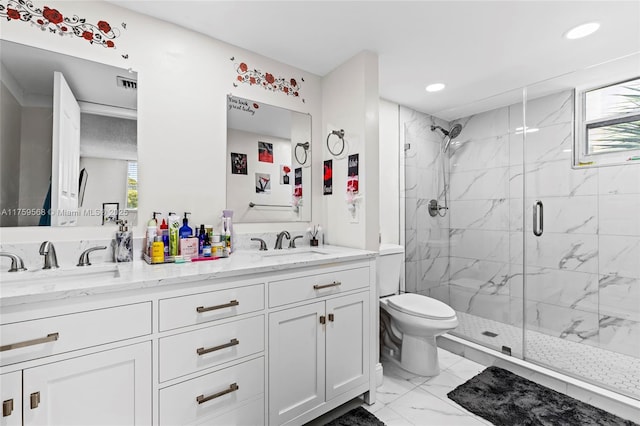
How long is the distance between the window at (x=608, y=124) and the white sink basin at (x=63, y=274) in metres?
3.27

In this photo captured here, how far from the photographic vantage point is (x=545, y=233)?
8.05 feet

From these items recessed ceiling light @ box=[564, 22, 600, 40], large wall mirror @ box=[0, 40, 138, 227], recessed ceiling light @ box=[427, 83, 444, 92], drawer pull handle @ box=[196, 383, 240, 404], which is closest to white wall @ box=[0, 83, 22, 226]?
large wall mirror @ box=[0, 40, 138, 227]

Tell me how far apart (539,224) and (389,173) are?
1.33 metres

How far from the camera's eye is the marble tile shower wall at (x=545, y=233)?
2195 millimetres

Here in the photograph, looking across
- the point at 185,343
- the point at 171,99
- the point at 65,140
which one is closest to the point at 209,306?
the point at 185,343

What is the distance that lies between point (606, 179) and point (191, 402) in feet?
10.1

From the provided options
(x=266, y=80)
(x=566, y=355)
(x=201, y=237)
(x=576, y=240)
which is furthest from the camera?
(x=576, y=240)

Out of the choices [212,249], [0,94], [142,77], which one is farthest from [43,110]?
[212,249]

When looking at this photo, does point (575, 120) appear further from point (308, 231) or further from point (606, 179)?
point (308, 231)

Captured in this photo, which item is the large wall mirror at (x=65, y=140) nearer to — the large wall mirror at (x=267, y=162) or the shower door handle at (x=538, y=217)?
the large wall mirror at (x=267, y=162)

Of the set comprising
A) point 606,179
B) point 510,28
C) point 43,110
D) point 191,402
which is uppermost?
point 510,28

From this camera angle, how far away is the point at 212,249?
1.64 m

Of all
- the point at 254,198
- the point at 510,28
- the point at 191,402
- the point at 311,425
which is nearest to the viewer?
the point at 191,402

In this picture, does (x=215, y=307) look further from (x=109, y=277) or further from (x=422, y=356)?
(x=422, y=356)
